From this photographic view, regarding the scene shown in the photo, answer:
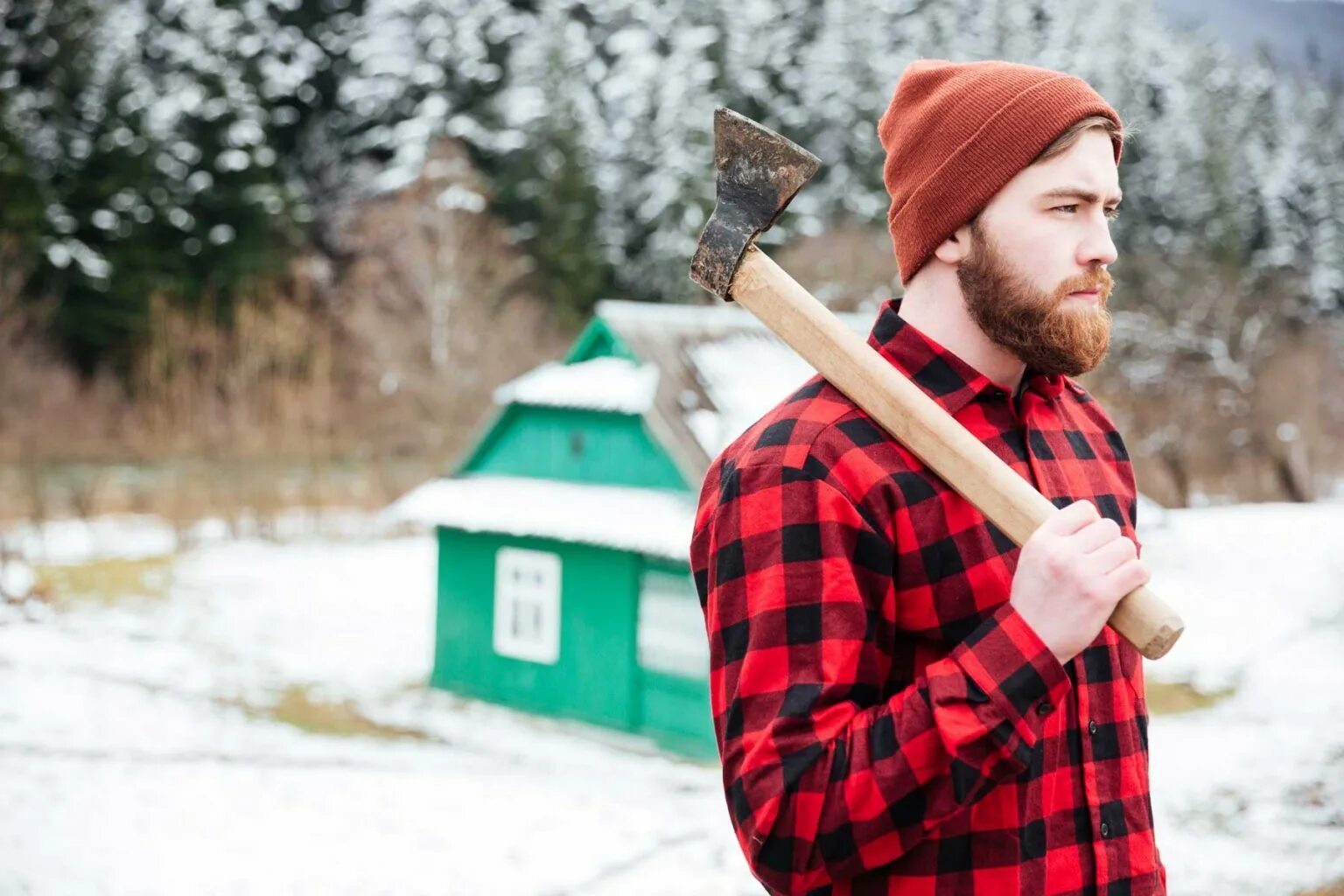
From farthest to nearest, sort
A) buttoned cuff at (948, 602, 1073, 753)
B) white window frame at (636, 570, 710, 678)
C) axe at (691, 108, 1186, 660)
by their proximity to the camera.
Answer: white window frame at (636, 570, 710, 678) → axe at (691, 108, 1186, 660) → buttoned cuff at (948, 602, 1073, 753)

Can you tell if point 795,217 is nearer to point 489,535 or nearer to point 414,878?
point 489,535

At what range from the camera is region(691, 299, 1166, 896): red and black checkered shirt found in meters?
1.45

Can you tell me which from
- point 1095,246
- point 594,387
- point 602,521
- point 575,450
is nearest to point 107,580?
point 575,450

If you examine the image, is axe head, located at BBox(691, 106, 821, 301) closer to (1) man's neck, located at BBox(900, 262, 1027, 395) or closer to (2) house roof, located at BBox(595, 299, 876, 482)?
(1) man's neck, located at BBox(900, 262, 1027, 395)

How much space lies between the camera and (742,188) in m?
1.82

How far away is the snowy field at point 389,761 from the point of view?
6.84m

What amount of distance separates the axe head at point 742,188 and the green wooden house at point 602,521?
7741 mm

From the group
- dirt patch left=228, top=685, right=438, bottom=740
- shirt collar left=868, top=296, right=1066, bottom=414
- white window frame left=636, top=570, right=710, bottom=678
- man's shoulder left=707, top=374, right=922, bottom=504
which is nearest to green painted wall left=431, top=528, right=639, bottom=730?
white window frame left=636, top=570, right=710, bottom=678

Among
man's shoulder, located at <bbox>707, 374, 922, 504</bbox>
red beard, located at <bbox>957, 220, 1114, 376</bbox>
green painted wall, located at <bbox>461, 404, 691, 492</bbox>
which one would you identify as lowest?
green painted wall, located at <bbox>461, 404, 691, 492</bbox>

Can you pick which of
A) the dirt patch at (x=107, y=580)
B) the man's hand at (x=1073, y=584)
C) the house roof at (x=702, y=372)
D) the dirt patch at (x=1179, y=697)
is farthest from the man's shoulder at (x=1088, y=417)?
the dirt patch at (x=107, y=580)

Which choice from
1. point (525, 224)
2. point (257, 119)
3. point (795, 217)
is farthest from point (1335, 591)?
point (257, 119)

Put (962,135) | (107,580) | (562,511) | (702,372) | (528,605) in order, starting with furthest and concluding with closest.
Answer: (107,580), (528,605), (562,511), (702,372), (962,135)

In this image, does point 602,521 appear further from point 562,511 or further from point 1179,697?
point 1179,697

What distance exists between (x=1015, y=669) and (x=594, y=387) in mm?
9489
